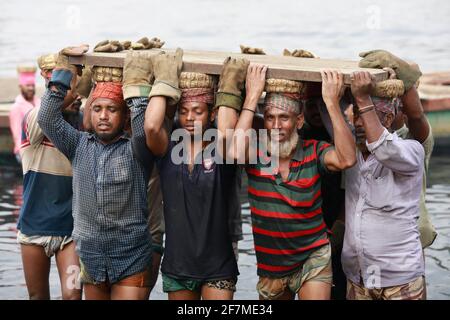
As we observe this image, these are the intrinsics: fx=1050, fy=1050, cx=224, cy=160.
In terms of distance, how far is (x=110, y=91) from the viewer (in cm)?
638

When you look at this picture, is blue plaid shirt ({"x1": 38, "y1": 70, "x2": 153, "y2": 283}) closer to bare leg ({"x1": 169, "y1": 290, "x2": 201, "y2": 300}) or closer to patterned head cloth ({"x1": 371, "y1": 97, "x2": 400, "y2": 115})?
bare leg ({"x1": 169, "y1": 290, "x2": 201, "y2": 300})

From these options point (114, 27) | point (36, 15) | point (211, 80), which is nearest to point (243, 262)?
point (211, 80)

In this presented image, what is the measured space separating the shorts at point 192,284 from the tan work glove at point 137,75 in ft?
3.74

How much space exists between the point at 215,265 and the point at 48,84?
153cm

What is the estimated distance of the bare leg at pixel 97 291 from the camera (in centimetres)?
651

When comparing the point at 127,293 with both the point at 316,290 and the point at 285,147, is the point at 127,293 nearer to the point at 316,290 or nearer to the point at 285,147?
the point at 316,290

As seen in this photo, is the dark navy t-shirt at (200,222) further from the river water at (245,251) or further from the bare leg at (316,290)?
the river water at (245,251)

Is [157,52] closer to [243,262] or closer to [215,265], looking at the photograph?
[215,265]

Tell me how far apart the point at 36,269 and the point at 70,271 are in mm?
252

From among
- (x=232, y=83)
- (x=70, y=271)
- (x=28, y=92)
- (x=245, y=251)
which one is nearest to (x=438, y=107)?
(x=245, y=251)

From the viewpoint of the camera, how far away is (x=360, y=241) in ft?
20.3

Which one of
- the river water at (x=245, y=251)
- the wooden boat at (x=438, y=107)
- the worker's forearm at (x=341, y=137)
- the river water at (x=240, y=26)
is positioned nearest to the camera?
the worker's forearm at (x=341, y=137)

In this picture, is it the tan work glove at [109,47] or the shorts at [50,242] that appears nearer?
the tan work glove at [109,47]

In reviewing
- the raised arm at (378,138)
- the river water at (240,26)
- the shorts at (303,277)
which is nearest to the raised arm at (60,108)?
the shorts at (303,277)
